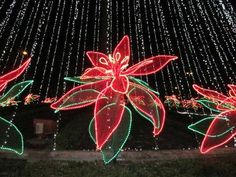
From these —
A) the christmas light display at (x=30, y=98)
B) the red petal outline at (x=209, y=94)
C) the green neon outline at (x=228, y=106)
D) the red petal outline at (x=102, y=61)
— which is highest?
the christmas light display at (x=30, y=98)

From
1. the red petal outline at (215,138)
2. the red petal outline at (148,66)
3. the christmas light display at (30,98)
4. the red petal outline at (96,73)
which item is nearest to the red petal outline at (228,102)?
the red petal outline at (215,138)

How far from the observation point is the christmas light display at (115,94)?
346 inches

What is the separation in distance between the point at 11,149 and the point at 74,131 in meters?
3.90

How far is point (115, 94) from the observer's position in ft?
29.4

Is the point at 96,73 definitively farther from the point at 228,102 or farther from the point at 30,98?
the point at 30,98

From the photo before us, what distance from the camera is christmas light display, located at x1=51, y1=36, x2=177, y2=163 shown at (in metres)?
8.78

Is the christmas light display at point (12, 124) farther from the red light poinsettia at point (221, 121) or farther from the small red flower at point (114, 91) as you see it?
the red light poinsettia at point (221, 121)

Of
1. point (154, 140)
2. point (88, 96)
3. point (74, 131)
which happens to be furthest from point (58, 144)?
point (154, 140)

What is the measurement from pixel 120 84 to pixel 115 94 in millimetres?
312

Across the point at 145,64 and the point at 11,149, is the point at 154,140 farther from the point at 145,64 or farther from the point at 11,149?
the point at 11,149

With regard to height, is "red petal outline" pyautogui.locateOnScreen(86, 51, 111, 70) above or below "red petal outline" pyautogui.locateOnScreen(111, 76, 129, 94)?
above

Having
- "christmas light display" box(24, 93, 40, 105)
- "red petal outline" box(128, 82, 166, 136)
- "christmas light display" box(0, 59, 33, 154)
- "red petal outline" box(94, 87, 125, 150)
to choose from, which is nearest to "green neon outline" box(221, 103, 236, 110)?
"red petal outline" box(128, 82, 166, 136)

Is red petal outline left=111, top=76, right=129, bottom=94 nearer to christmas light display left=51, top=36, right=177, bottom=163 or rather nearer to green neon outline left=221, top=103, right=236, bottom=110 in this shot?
christmas light display left=51, top=36, right=177, bottom=163

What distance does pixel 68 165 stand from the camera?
852 centimetres
